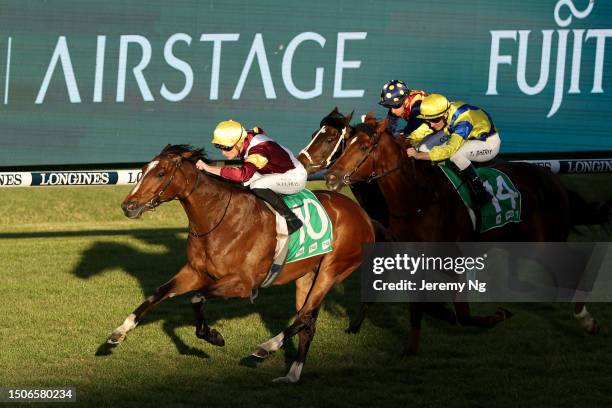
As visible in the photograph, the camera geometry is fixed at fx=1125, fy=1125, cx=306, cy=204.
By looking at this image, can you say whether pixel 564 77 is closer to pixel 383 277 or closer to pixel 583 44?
pixel 583 44

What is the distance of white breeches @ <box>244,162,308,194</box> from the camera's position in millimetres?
8688

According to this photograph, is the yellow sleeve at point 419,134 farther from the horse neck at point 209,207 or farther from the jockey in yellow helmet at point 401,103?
the horse neck at point 209,207

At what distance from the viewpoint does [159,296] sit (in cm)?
804

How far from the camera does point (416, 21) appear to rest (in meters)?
13.9

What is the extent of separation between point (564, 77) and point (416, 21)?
2015 millimetres

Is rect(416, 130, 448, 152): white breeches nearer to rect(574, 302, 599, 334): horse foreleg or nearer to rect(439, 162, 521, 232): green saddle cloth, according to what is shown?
rect(439, 162, 521, 232): green saddle cloth

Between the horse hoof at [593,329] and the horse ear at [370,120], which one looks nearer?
the horse ear at [370,120]

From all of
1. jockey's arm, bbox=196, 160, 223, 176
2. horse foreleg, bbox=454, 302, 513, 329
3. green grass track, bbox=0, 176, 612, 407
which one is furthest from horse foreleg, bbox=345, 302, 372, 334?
jockey's arm, bbox=196, 160, 223, 176

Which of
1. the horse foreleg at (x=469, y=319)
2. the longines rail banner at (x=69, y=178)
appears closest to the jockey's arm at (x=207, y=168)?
the horse foreleg at (x=469, y=319)

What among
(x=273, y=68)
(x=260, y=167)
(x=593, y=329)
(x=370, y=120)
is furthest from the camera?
(x=273, y=68)

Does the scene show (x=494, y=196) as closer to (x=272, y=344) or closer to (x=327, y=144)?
(x=327, y=144)

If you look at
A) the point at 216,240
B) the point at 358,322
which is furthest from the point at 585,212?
the point at 216,240

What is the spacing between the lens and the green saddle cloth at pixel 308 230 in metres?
8.56

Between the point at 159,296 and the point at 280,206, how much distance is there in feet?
3.93
